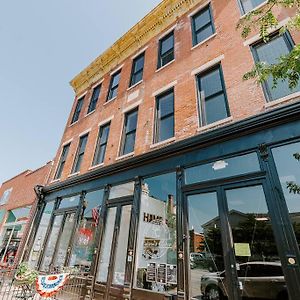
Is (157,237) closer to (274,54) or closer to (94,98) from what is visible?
(274,54)

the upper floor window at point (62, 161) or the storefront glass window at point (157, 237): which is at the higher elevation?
the upper floor window at point (62, 161)

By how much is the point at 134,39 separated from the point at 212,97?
7229 millimetres

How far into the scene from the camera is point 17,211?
48.7ft

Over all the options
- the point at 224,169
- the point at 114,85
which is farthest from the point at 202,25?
the point at 224,169

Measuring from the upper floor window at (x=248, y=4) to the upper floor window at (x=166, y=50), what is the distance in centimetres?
315

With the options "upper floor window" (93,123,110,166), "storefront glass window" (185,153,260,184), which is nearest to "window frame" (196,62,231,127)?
"storefront glass window" (185,153,260,184)

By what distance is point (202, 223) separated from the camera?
18.6ft

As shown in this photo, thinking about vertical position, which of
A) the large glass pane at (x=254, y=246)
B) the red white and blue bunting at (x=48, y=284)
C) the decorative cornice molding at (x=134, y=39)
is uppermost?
the decorative cornice molding at (x=134, y=39)

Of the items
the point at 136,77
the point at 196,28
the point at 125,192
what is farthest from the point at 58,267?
the point at 196,28

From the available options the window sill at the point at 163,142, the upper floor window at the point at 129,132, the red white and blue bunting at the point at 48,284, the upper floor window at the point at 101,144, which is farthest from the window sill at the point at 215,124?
the red white and blue bunting at the point at 48,284

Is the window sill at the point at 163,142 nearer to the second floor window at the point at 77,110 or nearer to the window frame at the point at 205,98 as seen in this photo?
the window frame at the point at 205,98

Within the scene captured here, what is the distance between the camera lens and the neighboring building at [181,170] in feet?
16.3

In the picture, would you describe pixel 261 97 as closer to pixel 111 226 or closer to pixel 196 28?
pixel 196 28

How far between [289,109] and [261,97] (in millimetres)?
1140
